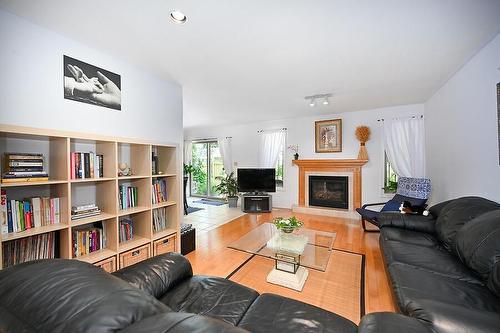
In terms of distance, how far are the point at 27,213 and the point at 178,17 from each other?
74.4 inches

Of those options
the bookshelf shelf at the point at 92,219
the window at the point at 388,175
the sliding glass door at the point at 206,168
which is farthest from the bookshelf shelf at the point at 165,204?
the window at the point at 388,175

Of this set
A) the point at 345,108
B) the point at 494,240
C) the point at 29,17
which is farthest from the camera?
the point at 345,108

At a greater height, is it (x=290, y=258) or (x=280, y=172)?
(x=280, y=172)

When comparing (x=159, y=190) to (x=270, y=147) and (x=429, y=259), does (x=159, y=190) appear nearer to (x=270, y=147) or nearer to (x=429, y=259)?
(x=429, y=259)

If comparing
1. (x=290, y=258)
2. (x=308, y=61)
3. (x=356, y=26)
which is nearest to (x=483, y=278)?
(x=290, y=258)

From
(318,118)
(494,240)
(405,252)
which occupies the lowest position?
(405,252)

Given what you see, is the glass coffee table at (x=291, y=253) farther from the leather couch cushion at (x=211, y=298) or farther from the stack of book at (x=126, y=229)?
the stack of book at (x=126, y=229)

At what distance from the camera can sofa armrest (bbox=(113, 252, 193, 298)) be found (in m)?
1.24

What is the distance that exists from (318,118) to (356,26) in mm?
3382

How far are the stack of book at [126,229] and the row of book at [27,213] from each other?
1.91 feet

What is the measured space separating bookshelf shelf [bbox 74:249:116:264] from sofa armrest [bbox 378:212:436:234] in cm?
304

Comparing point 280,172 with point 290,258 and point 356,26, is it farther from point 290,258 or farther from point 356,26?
point 356,26

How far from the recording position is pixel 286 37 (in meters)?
1.88

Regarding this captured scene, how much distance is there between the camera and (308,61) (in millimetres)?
2320
